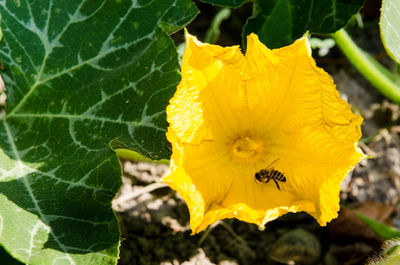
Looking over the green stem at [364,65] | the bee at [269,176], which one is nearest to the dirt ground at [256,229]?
the green stem at [364,65]

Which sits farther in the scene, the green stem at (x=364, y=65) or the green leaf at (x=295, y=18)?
the green stem at (x=364, y=65)

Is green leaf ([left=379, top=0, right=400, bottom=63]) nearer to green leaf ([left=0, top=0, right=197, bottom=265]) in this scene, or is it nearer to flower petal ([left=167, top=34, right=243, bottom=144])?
flower petal ([left=167, top=34, right=243, bottom=144])

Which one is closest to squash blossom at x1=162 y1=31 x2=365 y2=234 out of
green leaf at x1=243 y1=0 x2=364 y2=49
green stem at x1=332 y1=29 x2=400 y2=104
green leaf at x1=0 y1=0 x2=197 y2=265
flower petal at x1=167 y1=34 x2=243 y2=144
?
flower petal at x1=167 y1=34 x2=243 y2=144

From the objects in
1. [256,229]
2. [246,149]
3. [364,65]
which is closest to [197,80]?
[246,149]

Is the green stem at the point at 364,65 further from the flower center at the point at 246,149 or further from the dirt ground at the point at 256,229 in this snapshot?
the flower center at the point at 246,149

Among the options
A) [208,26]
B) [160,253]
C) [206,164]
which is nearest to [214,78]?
[206,164]

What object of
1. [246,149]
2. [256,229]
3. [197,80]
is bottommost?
[256,229]

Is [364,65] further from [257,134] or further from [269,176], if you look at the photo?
[269,176]

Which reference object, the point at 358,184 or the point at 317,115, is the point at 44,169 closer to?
the point at 317,115
